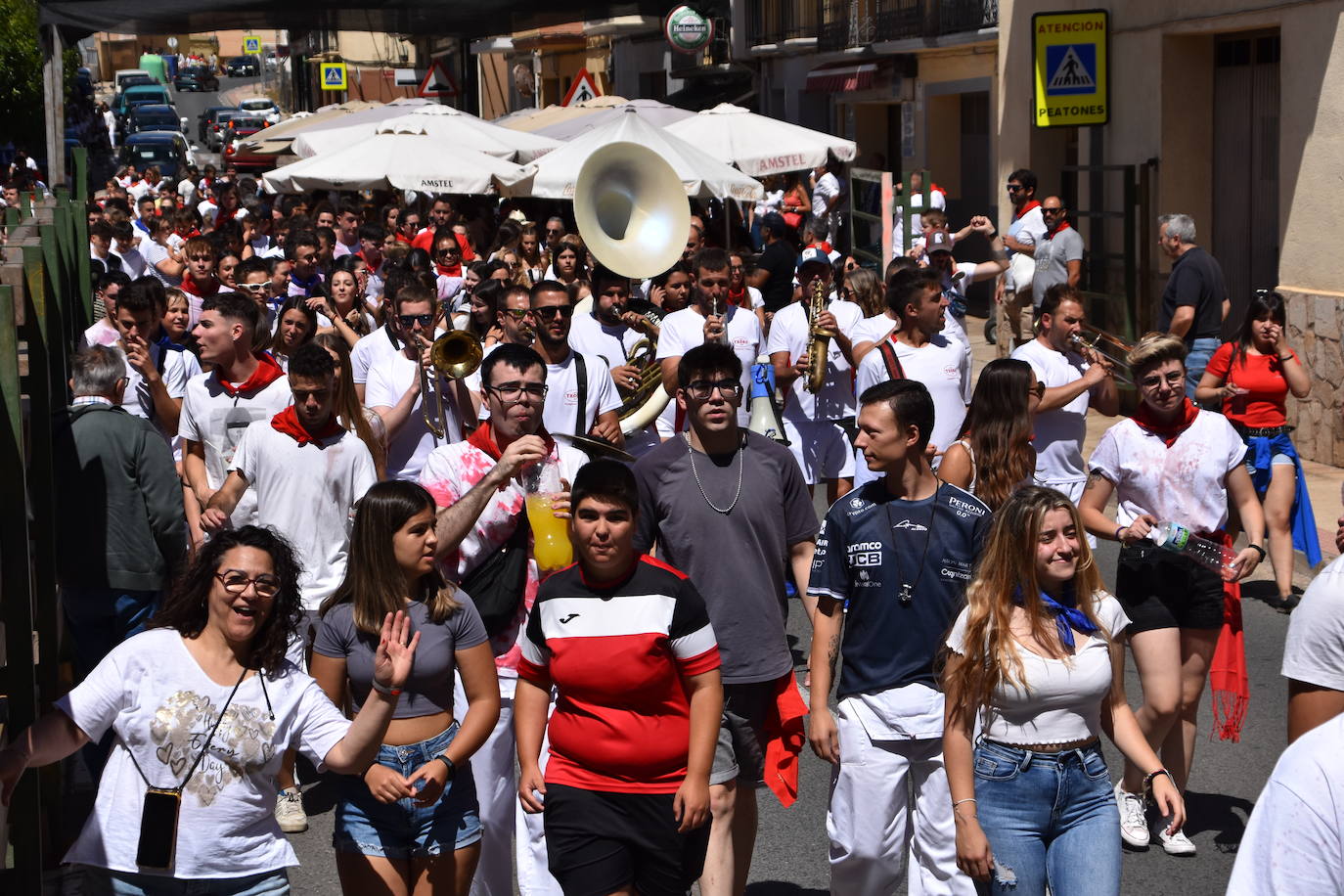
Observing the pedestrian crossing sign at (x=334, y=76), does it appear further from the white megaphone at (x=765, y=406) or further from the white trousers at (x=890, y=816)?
the white trousers at (x=890, y=816)

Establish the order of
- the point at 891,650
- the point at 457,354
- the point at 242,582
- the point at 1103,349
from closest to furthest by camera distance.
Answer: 1. the point at 242,582
2. the point at 891,650
3. the point at 457,354
4. the point at 1103,349

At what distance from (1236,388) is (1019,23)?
9.63 meters

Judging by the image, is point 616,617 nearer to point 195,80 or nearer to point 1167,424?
point 1167,424

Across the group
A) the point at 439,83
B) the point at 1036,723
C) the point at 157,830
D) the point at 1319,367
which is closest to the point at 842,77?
the point at 439,83

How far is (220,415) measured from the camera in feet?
24.2

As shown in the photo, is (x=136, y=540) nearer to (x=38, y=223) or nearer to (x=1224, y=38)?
(x=38, y=223)

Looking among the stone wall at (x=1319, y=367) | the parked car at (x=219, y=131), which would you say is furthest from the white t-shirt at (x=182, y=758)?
the parked car at (x=219, y=131)

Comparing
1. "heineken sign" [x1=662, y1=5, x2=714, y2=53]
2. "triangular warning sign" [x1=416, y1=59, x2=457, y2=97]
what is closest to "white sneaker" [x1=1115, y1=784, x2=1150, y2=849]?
"triangular warning sign" [x1=416, y1=59, x2=457, y2=97]

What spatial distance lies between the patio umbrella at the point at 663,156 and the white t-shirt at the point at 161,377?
22.9ft

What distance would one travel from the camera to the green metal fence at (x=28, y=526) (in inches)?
198

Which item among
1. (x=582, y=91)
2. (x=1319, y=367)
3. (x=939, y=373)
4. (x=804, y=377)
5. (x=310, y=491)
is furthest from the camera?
(x=582, y=91)

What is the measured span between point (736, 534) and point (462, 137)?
14917 millimetres

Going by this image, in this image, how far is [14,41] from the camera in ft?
118

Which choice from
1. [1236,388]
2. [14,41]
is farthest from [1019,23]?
[14,41]
